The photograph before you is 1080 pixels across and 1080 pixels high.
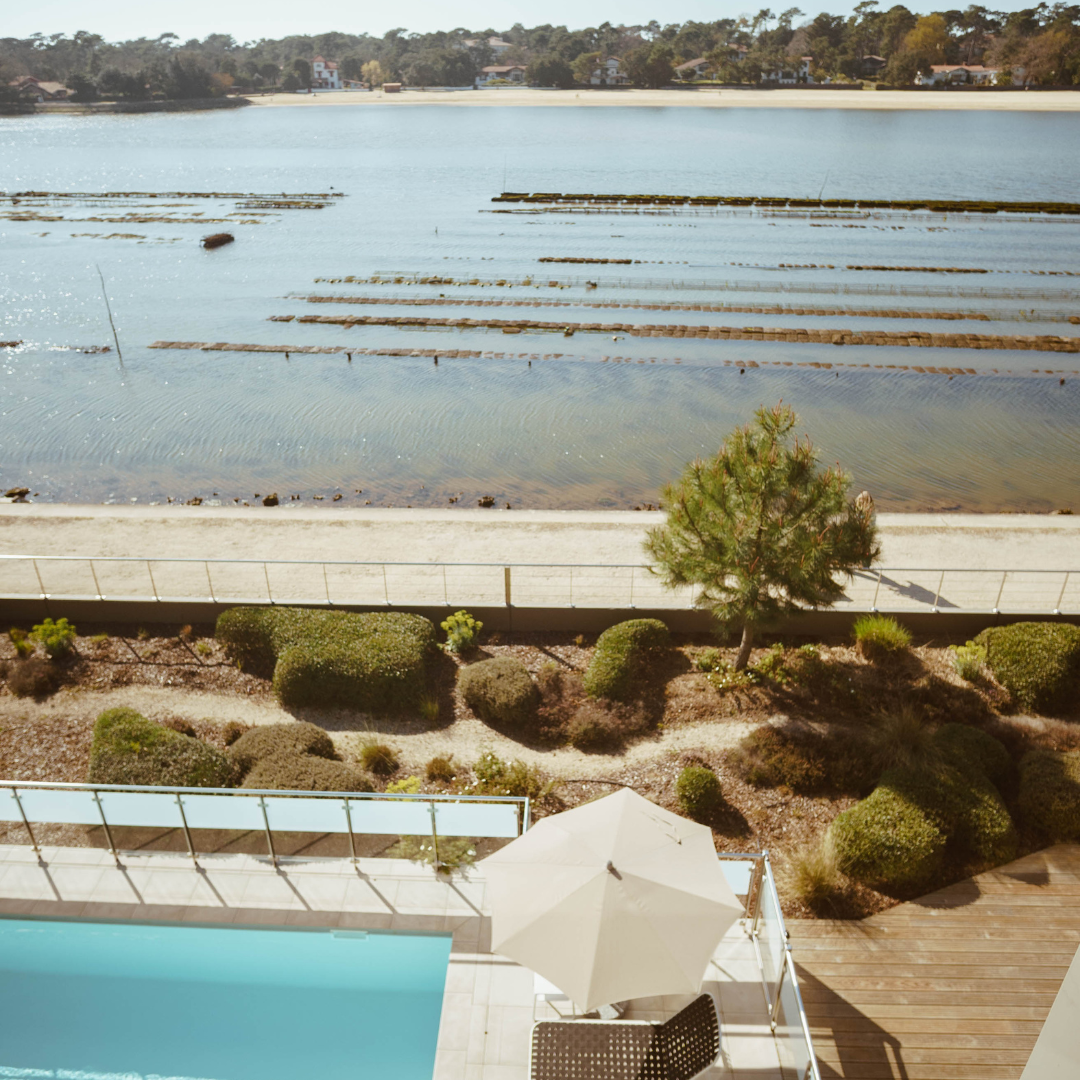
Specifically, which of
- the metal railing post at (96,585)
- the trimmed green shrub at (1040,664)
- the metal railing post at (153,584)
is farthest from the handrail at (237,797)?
the trimmed green shrub at (1040,664)

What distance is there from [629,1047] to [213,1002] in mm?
4839

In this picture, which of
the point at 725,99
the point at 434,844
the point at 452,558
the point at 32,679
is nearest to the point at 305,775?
→ the point at 434,844

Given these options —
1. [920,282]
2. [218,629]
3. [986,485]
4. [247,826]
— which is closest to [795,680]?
[247,826]

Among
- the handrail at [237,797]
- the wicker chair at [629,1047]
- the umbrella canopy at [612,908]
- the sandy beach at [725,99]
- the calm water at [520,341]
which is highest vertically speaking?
the sandy beach at [725,99]

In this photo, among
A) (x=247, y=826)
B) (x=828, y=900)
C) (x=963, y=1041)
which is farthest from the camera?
(x=828, y=900)

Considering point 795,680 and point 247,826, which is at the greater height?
point 247,826

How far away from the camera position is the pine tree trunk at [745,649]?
52.7ft

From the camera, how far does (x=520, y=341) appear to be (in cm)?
4247

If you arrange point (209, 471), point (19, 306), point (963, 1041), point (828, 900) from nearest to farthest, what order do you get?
A: point (963, 1041) < point (828, 900) < point (209, 471) < point (19, 306)

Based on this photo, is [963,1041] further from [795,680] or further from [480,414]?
[480,414]

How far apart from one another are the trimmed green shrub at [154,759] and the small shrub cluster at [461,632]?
5300 millimetres

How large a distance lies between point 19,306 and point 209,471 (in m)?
30.1

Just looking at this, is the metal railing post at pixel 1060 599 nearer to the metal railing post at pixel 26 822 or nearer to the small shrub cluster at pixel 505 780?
the small shrub cluster at pixel 505 780

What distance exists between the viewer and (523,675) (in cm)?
1562
